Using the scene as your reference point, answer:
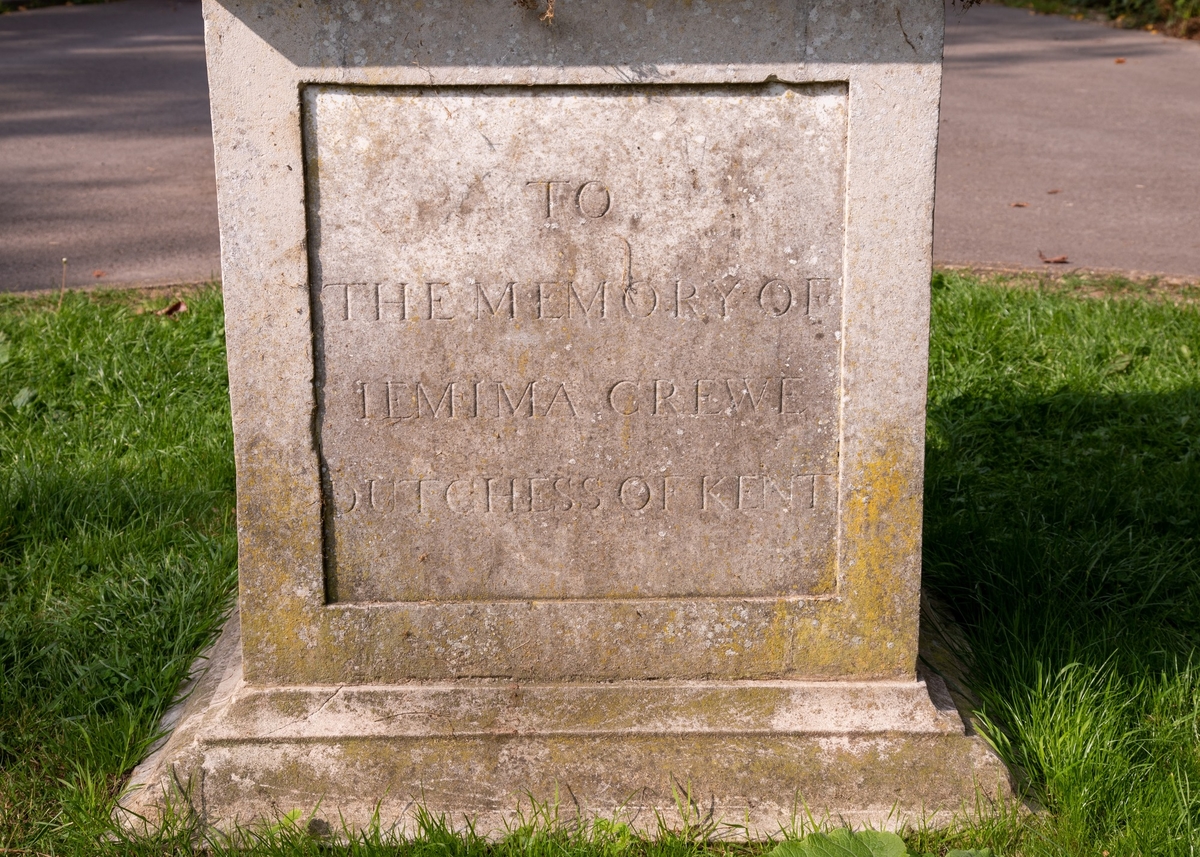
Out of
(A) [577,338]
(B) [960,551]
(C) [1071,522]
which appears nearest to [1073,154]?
(C) [1071,522]

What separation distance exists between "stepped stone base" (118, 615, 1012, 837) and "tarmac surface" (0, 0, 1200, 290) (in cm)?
303

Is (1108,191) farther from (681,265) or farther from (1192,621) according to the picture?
(681,265)

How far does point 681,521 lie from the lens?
2.40m

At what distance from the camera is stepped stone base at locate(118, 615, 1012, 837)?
235cm

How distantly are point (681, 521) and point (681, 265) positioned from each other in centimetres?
50

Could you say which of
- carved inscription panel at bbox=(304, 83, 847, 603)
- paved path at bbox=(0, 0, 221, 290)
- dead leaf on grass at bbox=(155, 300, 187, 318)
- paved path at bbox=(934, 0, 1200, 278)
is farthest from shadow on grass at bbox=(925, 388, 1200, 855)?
paved path at bbox=(0, 0, 221, 290)

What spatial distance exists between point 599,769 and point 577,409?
687 mm

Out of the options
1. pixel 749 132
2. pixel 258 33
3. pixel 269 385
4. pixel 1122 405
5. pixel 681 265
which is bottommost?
pixel 1122 405

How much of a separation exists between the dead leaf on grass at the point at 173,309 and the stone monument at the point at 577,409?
2.79m

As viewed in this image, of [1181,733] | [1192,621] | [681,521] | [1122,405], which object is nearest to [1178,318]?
[1122,405]

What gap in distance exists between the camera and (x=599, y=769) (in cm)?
235

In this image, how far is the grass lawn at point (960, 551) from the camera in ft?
7.71

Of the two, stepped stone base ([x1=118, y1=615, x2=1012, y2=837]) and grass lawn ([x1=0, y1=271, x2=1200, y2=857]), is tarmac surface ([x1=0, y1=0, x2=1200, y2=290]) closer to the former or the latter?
grass lawn ([x1=0, y1=271, x2=1200, y2=857])

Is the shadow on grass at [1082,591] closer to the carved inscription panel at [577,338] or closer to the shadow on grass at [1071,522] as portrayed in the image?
the shadow on grass at [1071,522]
